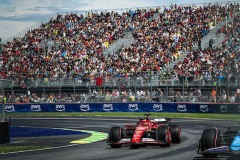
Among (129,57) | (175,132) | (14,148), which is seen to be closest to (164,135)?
(175,132)

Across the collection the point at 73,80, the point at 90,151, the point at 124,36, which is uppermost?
the point at 124,36

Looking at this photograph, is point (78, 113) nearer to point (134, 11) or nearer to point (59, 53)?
point (59, 53)

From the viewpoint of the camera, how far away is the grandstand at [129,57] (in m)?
42.6

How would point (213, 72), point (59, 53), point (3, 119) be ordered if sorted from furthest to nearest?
point (59, 53) < point (213, 72) < point (3, 119)

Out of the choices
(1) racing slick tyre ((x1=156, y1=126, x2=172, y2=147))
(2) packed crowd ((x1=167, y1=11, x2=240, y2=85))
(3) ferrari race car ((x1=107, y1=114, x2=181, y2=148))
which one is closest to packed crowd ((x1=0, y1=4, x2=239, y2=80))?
(2) packed crowd ((x1=167, y1=11, x2=240, y2=85))

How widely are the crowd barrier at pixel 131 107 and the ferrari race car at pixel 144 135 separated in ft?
65.3

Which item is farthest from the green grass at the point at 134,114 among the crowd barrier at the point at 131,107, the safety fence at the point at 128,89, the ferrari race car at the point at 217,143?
the ferrari race car at the point at 217,143

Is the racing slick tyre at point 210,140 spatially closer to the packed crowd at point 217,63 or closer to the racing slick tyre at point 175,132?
the racing slick tyre at point 175,132

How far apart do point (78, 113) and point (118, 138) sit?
28.1m

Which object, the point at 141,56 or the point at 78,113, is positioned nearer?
the point at 78,113

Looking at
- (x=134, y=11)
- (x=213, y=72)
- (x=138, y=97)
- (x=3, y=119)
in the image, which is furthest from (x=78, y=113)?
(x=3, y=119)

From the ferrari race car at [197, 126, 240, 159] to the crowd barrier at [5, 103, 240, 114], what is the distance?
23837 millimetres

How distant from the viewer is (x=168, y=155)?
16.0 metres

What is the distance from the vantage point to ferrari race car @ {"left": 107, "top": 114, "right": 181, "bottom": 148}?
1805 cm
